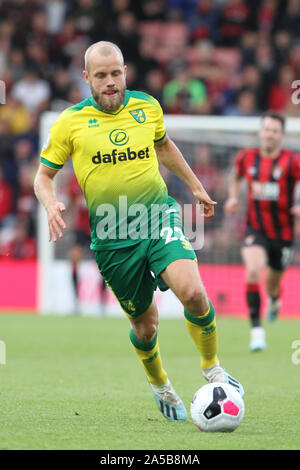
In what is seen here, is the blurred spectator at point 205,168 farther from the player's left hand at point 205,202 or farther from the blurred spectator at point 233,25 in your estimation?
the player's left hand at point 205,202

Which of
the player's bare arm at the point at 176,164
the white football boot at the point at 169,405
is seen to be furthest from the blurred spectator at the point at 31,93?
the white football boot at the point at 169,405

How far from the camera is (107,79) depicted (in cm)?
566

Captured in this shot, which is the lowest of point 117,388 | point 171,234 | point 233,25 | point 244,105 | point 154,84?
point 117,388

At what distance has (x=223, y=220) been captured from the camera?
1533cm

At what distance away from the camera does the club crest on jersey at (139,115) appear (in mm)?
5893

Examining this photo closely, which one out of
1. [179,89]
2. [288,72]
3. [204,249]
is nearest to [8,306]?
[204,249]

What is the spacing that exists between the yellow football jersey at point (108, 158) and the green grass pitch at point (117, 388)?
115 centimetres

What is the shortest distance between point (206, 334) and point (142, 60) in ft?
41.3

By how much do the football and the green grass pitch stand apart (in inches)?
2.5

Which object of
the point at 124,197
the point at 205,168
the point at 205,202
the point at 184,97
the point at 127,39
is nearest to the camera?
the point at 124,197

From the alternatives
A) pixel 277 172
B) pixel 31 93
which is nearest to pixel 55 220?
pixel 277 172

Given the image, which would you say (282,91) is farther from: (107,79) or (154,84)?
(107,79)

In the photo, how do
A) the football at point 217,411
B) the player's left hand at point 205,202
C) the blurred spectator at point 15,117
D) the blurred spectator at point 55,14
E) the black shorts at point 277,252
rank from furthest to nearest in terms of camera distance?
1. the blurred spectator at point 55,14
2. the blurred spectator at point 15,117
3. the black shorts at point 277,252
4. the player's left hand at point 205,202
5. the football at point 217,411

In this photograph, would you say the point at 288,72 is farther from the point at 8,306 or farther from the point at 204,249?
the point at 8,306
